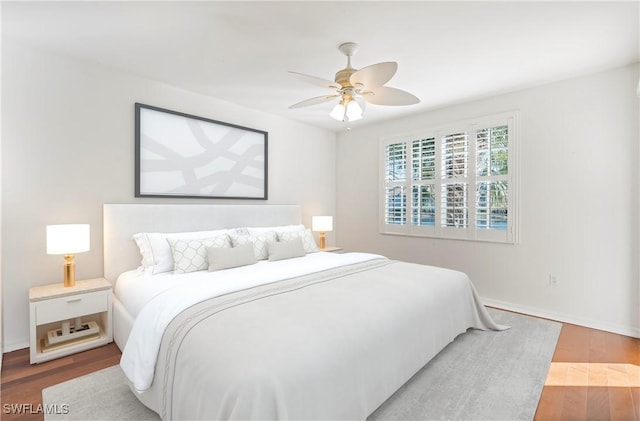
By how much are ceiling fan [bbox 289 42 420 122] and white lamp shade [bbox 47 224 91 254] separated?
2.19m

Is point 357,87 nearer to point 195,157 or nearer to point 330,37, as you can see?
point 330,37

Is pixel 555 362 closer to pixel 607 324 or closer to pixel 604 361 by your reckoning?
pixel 604 361

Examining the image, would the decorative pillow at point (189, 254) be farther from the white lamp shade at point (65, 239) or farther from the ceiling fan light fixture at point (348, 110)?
the ceiling fan light fixture at point (348, 110)

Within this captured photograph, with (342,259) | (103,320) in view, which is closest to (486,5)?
(342,259)

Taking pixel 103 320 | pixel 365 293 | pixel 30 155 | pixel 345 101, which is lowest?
Result: pixel 103 320

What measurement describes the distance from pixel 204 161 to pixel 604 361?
4220 mm

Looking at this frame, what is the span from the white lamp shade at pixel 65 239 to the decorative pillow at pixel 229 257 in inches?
39.8

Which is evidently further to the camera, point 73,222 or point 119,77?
point 119,77

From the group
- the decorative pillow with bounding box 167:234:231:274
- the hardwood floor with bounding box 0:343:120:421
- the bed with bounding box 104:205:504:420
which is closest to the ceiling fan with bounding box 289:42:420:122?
the bed with bounding box 104:205:504:420

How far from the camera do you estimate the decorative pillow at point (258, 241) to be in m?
3.23

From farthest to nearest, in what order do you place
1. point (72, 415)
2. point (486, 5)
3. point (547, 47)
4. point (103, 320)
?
1. point (103, 320)
2. point (547, 47)
3. point (486, 5)
4. point (72, 415)

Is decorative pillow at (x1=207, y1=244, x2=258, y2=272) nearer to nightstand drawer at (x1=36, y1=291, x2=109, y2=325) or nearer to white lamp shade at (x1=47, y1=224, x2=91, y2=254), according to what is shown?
nightstand drawer at (x1=36, y1=291, x2=109, y2=325)

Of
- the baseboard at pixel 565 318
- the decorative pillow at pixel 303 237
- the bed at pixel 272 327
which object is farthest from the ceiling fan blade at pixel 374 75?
the baseboard at pixel 565 318

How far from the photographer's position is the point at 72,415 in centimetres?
181
